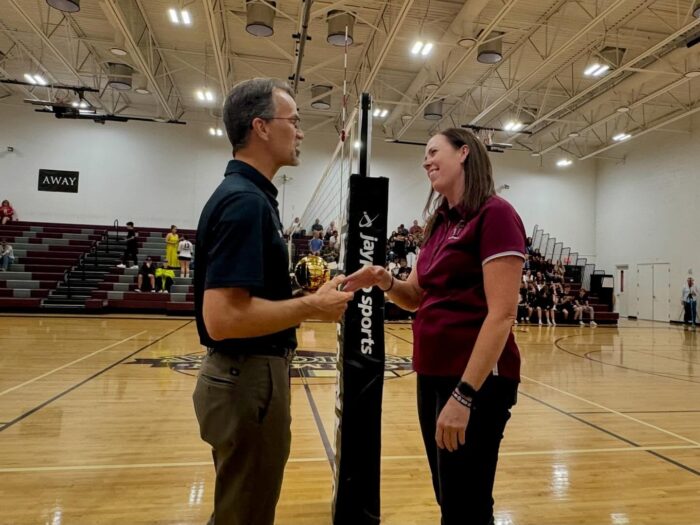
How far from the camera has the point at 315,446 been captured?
11.9ft

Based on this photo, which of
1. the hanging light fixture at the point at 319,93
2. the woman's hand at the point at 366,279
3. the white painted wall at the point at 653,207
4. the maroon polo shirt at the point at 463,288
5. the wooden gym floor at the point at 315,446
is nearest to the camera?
the maroon polo shirt at the point at 463,288

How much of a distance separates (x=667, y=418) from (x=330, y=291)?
476 cm

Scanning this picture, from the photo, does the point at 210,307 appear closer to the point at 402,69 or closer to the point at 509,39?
the point at 509,39

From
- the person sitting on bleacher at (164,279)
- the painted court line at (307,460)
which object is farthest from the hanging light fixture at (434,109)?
the painted court line at (307,460)

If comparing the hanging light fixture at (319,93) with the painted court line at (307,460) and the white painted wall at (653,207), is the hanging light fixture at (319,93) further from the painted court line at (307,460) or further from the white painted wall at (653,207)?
the painted court line at (307,460)

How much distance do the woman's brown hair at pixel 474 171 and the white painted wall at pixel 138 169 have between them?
18061mm

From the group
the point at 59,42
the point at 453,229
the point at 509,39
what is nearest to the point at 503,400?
the point at 453,229

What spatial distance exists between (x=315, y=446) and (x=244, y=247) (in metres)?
2.80

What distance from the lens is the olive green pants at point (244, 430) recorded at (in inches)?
51.2

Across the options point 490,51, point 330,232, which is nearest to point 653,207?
point 490,51

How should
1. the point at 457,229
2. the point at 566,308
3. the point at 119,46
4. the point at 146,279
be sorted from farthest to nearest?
the point at 566,308, the point at 146,279, the point at 119,46, the point at 457,229

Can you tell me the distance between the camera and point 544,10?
12.3 metres

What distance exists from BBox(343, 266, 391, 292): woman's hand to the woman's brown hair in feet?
1.48

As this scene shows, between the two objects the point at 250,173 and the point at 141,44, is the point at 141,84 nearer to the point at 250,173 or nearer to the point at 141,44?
the point at 141,44
